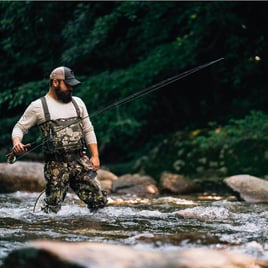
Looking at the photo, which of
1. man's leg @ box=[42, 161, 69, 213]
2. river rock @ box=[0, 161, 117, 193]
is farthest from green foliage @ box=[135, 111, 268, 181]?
man's leg @ box=[42, 161, 69, 213]

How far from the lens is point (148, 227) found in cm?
586

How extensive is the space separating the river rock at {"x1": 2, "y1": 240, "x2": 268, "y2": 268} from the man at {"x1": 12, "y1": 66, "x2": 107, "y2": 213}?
8.87 ft

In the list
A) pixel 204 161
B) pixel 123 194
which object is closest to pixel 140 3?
pixel 204 161

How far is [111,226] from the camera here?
583 centimetres

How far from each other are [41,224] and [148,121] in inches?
450

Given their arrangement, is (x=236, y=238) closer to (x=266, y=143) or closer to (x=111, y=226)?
(x=111, y=226)

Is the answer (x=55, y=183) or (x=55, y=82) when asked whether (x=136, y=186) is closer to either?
(x=55, y=183)

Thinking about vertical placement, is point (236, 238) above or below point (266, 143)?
below

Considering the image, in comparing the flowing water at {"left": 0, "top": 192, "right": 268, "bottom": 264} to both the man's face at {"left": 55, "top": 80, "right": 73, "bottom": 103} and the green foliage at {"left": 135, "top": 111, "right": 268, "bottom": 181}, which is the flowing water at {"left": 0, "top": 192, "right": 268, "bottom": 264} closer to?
the man's face at {"left": 55, "top": 80, "right": 73, "bottom": 103}

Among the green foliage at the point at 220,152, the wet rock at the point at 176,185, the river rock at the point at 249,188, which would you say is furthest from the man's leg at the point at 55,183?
the green foliage at the point at 220,152

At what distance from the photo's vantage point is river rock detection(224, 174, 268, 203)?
29.3 ft

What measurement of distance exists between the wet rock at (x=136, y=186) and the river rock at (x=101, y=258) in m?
7.19

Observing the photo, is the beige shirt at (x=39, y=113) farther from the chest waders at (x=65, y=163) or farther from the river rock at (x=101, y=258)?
the river rock at (x=101, y=258)

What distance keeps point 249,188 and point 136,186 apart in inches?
109
